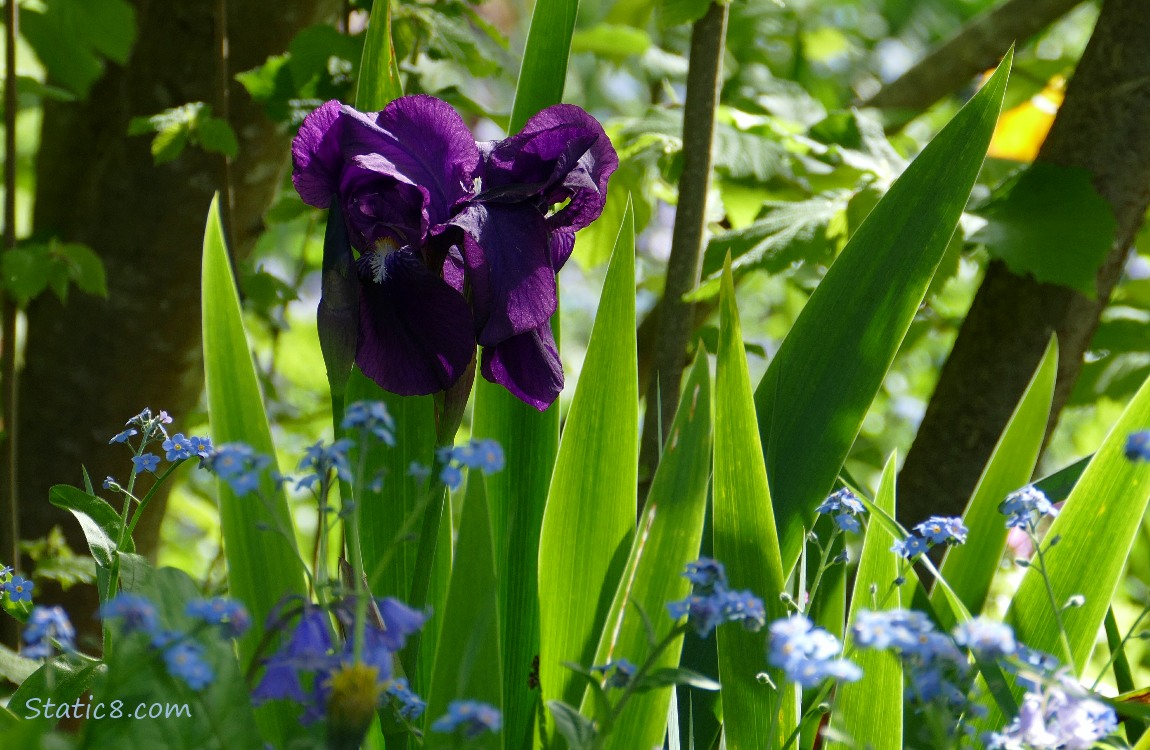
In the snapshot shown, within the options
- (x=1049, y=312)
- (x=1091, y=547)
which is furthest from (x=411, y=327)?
(x=1049, y=312)

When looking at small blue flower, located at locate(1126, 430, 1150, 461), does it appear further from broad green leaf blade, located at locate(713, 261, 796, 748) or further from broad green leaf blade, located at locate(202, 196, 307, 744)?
broad green leaf blade, located at locate(202, 196, 307, 744)

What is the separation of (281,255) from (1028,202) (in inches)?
92.9

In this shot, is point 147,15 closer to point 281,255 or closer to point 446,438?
point 446,438

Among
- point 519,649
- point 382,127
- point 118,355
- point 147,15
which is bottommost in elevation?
point 519,649

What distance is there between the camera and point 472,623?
417mm

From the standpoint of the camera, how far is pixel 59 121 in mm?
1376

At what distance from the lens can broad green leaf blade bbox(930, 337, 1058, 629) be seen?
0.67m

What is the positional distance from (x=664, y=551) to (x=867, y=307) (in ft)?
0.70

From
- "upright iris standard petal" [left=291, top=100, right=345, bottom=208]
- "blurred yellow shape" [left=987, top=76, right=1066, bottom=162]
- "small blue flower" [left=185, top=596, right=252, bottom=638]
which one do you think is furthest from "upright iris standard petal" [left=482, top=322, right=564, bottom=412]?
"blurred yellow shape" [left=987, top=76, right=1066, bottom=162]

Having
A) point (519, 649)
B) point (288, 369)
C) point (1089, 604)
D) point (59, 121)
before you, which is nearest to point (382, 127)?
point (519, 649)

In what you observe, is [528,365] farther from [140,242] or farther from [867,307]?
[140,242]

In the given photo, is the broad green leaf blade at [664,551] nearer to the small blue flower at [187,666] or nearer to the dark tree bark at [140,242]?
the small blue flower at [187,666]

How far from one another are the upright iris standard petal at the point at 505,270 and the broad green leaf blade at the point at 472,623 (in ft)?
0.35

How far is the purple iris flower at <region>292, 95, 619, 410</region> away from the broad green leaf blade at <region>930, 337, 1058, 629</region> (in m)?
0.33
